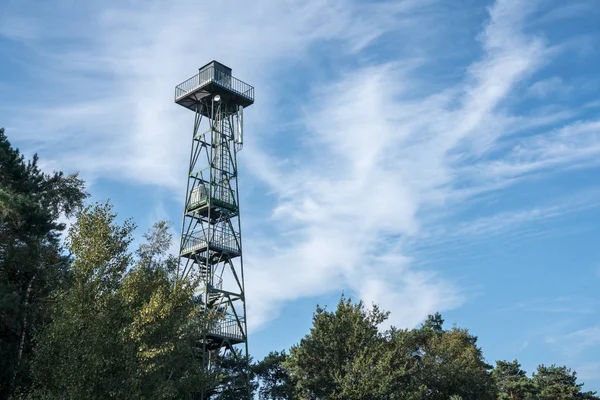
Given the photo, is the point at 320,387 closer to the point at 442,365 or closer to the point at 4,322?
the point at 442,365

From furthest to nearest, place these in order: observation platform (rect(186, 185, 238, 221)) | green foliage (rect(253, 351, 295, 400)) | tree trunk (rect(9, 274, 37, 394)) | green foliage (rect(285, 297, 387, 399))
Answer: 1. green foliage (rect(253, 351, 295, 400))
2. observation platform (rect(186, 185, 238, 221))
3. green foliage (rect(285, 297, 387, 399))
4. tree trunk (rect(9, 274, 37, 394))

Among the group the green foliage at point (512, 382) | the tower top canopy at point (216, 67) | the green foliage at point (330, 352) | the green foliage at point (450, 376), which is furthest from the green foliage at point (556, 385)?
the tower top canopy at point (216, 67)

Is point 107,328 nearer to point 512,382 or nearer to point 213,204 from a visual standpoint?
point 213,204

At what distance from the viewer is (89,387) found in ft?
71.8

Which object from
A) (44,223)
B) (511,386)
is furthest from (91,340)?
(511,386)

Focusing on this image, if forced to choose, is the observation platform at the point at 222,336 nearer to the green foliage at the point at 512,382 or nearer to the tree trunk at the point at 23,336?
the tree trunk at the point at 23,336

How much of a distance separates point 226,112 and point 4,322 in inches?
903

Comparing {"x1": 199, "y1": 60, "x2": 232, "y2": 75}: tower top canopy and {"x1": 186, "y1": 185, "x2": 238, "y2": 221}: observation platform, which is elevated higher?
{"x1": 199, "y1": 60, "x2": 232, "y2": 75}: tower top canopy

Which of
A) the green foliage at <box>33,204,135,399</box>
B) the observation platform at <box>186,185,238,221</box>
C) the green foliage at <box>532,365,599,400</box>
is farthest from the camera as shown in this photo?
the green foliage at <box>532,365,599,400</box>

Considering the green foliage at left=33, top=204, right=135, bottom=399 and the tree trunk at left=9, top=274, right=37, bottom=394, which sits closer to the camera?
the green foliage at left=33, top=204, right=135, bottom=399

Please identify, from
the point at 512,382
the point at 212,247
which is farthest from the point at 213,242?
the point at 512,382

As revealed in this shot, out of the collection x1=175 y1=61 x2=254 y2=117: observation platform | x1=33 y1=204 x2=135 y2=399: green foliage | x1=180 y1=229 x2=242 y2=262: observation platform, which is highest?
x1=175 y1=61 x2=254 y2=117: observation platform

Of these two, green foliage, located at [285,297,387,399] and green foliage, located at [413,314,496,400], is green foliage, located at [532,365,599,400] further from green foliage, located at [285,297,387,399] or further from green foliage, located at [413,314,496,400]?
green foliage, located at [285,297,387,399]

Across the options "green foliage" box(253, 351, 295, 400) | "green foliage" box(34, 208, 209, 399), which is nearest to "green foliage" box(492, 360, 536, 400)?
"green foliage" box(253, 351, 295, 400)
